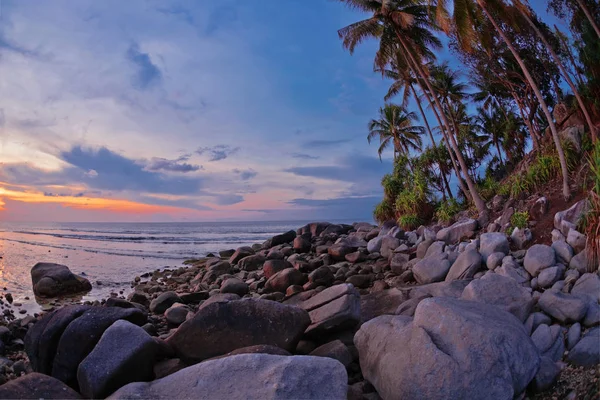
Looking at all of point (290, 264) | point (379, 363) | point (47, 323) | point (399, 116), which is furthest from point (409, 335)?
point (399, 116)

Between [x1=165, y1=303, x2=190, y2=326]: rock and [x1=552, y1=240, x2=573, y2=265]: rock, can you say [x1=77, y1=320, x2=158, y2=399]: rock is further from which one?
[x1=552, y1=240, x2=573, y2=265]: rock

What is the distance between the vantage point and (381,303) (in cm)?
783

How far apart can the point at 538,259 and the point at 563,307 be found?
2574 mm

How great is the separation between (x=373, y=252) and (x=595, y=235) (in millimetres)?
8019

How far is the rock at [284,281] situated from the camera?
10828 millimetres

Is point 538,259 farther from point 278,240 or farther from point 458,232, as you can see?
point 278,240

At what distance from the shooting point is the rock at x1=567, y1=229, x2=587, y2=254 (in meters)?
7.86

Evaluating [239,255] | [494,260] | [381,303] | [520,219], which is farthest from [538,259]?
[239,255]

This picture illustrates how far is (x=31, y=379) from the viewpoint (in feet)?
12.9

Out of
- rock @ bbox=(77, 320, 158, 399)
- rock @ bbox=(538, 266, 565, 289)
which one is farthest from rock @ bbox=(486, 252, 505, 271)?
rock @ bbox=(77, 320, 158, 399)

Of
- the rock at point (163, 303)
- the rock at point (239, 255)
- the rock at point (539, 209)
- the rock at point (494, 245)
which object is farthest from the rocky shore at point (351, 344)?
the rock at point (239, 255)

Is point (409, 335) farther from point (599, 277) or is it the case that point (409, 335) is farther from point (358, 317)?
point (599, 277)

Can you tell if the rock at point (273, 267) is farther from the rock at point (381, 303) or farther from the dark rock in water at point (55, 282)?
the dark rock in water at point (55, 282)

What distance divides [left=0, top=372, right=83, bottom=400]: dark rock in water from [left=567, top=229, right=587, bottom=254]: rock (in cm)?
848
